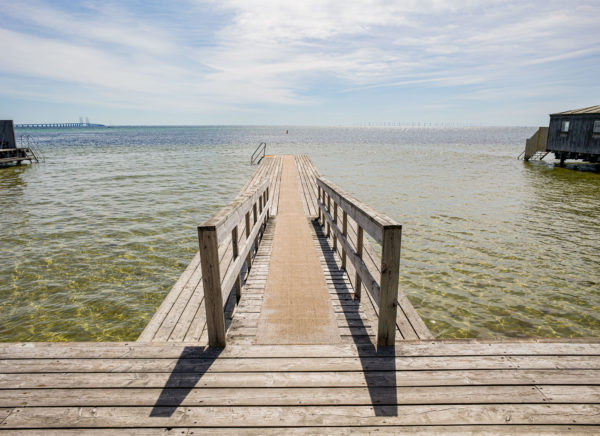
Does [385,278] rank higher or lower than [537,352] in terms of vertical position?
higher

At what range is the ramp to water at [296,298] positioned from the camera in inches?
154

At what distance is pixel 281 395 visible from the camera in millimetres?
2859

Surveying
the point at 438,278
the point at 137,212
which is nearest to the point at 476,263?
the point at 438,278

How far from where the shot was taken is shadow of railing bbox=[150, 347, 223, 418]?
2.77 meters

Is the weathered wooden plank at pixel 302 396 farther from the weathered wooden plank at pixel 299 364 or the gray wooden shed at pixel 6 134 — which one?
the gray wooden shed at pixel 6 134

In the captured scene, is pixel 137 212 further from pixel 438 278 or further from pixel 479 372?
pixel 479 372

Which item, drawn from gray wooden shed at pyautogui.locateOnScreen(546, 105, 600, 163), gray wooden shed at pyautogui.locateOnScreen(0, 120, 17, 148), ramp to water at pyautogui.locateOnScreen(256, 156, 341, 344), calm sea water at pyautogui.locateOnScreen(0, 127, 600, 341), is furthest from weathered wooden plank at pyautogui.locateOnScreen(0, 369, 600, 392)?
gray wooden shed at pyautogui.locateOnScreen(0, 120, 17, 148)

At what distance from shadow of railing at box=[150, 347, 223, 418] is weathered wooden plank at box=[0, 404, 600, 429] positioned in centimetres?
3

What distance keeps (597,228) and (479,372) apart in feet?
39.5

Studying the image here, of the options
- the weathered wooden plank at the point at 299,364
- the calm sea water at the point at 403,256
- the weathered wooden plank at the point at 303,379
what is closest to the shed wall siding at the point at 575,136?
the calm sea water at the point at 403,256

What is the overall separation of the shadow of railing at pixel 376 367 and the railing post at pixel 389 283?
6.3 inches

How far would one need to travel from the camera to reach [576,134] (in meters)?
27.7

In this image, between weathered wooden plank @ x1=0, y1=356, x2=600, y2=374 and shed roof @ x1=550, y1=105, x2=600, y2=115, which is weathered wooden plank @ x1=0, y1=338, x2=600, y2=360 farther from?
shed roof @ x1=550, y1=105, x2=600, y2=115

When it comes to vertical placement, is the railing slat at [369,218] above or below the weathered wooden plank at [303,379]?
above
